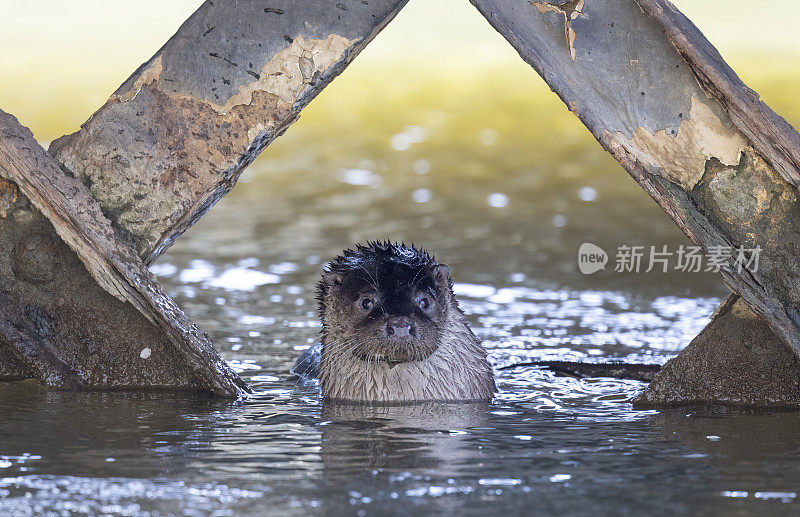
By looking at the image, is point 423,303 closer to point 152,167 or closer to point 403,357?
point 403,357

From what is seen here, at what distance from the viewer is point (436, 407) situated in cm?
434

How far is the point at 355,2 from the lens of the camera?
13.5 ft

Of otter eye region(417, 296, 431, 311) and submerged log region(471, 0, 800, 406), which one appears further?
otter eye region(417, 296, 431, 311)

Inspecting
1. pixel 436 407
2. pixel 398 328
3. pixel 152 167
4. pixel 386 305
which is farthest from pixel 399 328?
pixel 152 167

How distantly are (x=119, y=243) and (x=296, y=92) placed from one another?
32.6 inches

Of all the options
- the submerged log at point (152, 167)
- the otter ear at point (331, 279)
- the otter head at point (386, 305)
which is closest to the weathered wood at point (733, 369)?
the otter head at point (386, 305)

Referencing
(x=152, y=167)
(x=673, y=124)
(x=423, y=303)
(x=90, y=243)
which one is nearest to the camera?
(x=673, y=124)

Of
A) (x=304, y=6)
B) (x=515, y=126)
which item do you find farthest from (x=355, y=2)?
(x=515, y=126)

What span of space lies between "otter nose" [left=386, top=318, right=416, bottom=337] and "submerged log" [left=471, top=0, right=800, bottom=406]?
0.94m

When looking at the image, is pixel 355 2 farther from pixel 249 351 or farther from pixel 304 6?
pixel 249 351

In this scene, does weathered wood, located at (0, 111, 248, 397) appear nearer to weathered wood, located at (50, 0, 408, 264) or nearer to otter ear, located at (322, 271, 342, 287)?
weathered wood, located at (50, 0, 408, 264)

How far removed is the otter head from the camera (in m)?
4.17

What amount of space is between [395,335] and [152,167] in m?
1.08

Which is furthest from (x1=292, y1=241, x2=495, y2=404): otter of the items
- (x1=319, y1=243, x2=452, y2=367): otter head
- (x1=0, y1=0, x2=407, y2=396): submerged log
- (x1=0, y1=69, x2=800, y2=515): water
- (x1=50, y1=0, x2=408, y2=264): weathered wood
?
(x1=50, y1=0, x2=408, y2=264): weathered wood
